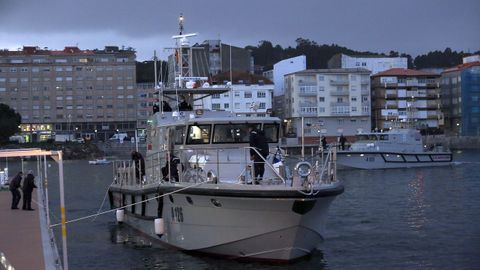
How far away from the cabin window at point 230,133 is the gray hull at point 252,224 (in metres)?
2.24

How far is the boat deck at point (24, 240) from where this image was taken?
1351 centimetres

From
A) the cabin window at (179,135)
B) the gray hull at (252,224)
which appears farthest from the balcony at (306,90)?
the gray hull at (252,224)

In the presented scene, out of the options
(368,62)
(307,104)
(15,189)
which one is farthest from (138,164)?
(368,62)

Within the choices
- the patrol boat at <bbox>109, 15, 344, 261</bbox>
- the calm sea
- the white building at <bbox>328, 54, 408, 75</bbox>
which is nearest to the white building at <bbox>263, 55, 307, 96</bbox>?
the white building at <bbox>328, 54, 408, 75</bbox>

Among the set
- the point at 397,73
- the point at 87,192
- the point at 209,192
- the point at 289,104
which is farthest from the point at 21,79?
the point at 209,192

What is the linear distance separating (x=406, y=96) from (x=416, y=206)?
80.7m

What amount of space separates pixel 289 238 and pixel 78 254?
678 cm

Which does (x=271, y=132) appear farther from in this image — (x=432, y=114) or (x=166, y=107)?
(x=432, y=114)

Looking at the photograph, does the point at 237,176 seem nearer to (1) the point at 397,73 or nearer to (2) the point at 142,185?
(2) the point at 142,185

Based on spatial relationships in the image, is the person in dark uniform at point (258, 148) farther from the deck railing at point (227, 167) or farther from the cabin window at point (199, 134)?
the cabin window at point (199, 134)

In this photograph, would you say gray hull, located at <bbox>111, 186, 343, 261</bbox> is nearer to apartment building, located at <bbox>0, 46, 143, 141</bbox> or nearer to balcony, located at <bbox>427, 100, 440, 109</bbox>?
balcony, located at <bbox>427, 100, 440, 109</bbox>

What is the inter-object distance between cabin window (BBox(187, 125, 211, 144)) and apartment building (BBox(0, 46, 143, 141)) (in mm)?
113318

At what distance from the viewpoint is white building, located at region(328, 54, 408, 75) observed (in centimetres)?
11988

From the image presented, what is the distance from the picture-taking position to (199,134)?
18672mm
